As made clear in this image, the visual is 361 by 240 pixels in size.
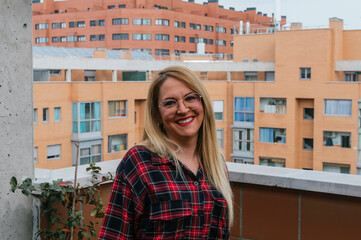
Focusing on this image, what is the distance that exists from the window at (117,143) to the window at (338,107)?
12.2 metres

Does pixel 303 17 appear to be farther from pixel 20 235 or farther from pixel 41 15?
pixel 20 235

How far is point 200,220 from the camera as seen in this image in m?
1.77

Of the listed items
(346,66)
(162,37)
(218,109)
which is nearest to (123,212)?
(346,66)

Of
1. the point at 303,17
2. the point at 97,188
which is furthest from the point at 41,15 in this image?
the point at 97,188

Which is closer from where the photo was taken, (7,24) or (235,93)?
(7,24)

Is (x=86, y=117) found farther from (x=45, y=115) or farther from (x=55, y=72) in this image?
(x=55, y=72)

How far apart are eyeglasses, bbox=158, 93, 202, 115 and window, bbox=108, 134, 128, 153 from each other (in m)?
30.1

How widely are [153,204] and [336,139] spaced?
33.7m

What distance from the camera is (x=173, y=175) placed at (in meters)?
1.79

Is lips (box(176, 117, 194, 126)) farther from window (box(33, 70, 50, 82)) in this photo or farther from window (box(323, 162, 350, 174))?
window (box(323, 162, 350, 174))

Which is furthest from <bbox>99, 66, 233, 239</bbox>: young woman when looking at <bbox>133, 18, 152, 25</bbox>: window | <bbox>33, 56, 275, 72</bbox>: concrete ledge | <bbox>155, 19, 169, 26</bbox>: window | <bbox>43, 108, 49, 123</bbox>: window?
<bbox>155, 19, 169, 26</bbox>: window

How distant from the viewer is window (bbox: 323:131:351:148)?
33.5 meters

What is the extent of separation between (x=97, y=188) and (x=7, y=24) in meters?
0.94

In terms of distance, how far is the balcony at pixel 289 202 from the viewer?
102 inches
